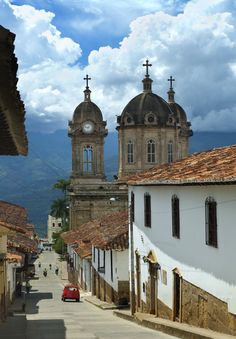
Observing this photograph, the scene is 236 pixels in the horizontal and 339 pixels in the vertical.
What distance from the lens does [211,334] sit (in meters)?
12.9

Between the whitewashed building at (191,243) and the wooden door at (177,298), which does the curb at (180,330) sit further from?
the wooden door at (177,298)

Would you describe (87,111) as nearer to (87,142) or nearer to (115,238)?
(87,142)

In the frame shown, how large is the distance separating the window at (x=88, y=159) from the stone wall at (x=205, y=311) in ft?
127

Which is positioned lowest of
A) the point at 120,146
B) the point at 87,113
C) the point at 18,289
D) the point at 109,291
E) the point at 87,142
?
the point at 18,289

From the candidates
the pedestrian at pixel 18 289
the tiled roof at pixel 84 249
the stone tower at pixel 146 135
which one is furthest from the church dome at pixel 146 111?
the pedestrian at pixel 18 289

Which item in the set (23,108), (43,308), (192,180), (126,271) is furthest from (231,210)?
(43,308)

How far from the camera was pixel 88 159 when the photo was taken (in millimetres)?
55188

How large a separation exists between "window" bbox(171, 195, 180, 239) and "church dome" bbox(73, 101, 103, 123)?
37.2m

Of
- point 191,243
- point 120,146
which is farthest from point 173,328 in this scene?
point 120,146

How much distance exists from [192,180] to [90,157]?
41.4 m

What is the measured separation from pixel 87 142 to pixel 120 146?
2953 millimetres

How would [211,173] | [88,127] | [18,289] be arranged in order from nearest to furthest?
1. [211,173]
2. [18,289]
3. [88,127]

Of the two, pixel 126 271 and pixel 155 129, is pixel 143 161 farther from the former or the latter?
pixel 126 271

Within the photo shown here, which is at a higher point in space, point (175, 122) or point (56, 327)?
point (175, 122)
